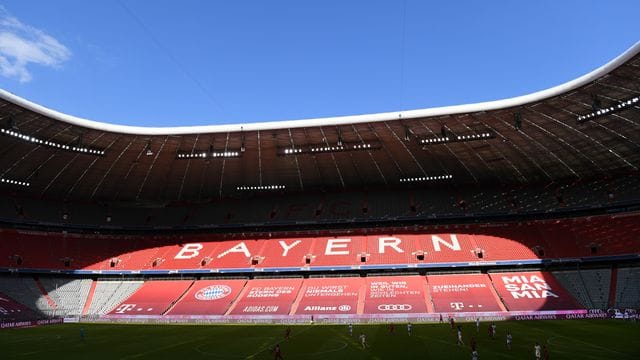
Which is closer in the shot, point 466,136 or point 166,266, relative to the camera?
point 466,136

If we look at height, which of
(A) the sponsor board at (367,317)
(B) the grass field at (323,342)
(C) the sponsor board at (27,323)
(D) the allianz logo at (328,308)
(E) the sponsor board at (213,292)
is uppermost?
(E) the sponsor board at (213,292)

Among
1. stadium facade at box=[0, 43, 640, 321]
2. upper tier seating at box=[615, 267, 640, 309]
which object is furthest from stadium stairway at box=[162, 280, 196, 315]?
upper tier seating at box=[615, 267, 640, 309]

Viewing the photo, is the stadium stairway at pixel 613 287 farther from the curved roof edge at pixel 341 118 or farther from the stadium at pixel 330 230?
the curved roof edge at pixel 341 118

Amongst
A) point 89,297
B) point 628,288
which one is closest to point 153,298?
point 89,297

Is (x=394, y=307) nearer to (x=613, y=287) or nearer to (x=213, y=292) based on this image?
(x=213, y=292)

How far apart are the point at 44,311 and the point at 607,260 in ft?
182

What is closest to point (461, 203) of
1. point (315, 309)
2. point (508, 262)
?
point (508, 262)

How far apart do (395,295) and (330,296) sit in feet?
20.8

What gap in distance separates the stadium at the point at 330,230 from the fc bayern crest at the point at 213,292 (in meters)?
0.22

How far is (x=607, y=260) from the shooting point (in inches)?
1682

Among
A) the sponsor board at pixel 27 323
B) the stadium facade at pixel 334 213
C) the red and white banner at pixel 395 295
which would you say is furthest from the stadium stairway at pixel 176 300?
the red and white banner at pixel 395 295

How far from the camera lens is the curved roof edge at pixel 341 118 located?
29719 millimetres

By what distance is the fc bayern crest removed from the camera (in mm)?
46406

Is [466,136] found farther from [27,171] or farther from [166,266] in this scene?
[27,171]
